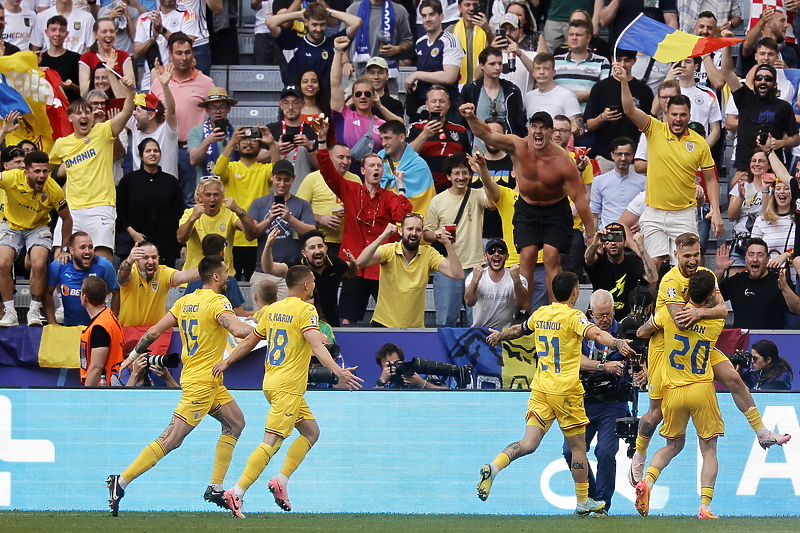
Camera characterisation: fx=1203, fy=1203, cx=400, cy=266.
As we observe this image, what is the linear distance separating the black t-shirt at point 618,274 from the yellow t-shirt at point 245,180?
12.4 feet

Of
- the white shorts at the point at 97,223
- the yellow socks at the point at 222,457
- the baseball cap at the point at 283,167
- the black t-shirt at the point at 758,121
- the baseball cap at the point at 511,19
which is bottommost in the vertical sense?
the yellow socks at the point at 222,457

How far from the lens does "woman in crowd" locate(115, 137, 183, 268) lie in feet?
43.0

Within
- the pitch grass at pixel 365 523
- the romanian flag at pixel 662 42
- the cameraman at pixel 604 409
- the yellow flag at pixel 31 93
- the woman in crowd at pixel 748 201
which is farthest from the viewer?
the yellow flag at pixel 31 93

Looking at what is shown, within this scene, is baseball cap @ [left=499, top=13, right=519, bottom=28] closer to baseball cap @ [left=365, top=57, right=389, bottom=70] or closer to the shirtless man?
baseball cap @ [left=365, top=57, right=389, bottom=70]

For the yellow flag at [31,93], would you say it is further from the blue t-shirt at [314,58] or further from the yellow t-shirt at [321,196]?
the yellow t-shirt at [321,196]

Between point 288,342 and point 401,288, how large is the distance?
2687mm

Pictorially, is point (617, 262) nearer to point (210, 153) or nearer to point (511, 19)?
point (511, 19)

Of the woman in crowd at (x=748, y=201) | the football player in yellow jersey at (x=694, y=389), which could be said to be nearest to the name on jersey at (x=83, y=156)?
the football player in yellow jersey at (x=694, y=389)

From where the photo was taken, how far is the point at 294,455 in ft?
31.5

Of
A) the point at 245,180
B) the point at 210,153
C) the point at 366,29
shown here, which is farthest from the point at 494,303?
the point at 366,29

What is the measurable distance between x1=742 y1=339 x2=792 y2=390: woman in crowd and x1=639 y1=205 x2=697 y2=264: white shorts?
5.05ft

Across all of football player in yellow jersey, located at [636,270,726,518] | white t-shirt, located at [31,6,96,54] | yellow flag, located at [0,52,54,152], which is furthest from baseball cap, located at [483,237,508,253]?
white t-shirt, located at [31,6,96,54]

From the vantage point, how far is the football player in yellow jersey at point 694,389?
9.48 m

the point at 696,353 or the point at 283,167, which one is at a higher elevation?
the point at 283,167
